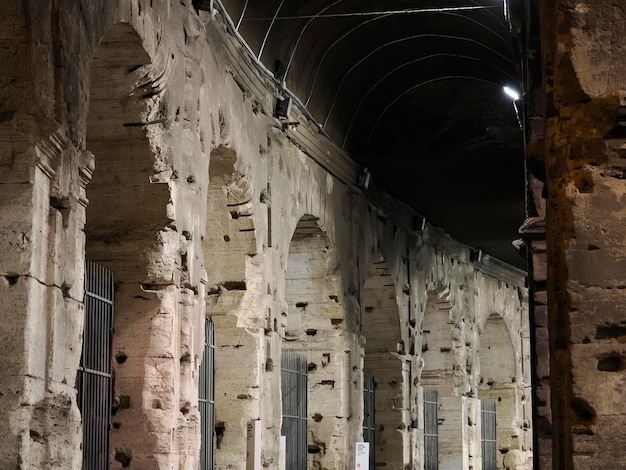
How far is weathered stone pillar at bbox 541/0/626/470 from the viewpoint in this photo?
4363 millimetres

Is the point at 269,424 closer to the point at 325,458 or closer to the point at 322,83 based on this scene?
the point at 325,458

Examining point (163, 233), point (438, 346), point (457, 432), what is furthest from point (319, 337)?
point (457, 432)

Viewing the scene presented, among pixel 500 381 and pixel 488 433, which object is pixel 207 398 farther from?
pixel 500 381

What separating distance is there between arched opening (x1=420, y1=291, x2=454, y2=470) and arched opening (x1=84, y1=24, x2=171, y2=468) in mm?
11127

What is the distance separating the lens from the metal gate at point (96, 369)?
314 inches

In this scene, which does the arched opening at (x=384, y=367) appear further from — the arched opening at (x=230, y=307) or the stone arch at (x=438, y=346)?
the arched opening at (x=230, y=307)

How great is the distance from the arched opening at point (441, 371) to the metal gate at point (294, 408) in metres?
6.53

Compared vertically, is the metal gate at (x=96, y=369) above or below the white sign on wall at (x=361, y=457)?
above

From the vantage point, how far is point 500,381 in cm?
2312

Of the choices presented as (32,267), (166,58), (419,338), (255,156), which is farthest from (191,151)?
(419,338)

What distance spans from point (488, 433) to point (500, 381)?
1.56m

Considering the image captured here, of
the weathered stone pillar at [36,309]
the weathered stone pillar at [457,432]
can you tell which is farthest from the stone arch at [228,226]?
the weathered stone pillar at [457,432]

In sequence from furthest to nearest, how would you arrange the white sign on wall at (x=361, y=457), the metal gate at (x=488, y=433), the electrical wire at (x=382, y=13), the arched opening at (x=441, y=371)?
the metal gate at (x=488, y=433)
the arched opening at (x=441, y=371)
the white sign on wall at (x=361, y=457)
the electrical wire at (x=382, y=13)

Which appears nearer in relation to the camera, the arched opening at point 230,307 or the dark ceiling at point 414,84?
the arched opening at point 230,307
